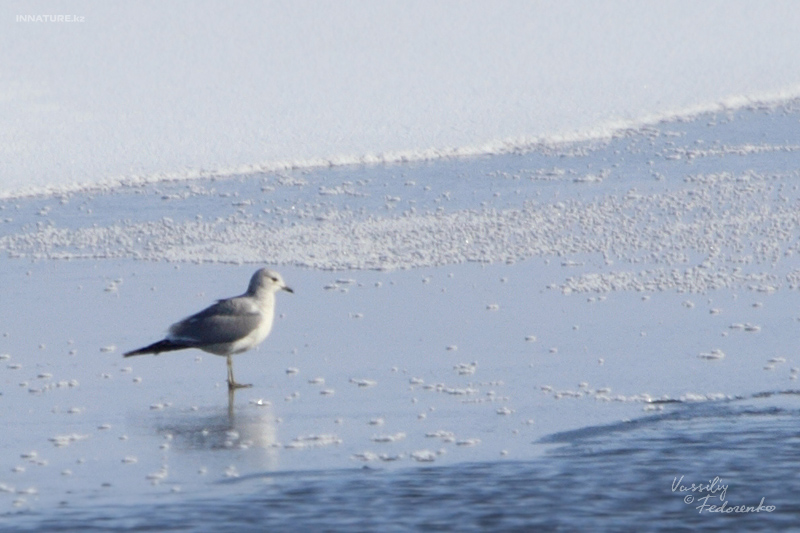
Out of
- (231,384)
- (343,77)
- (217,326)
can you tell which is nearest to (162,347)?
(217,326)

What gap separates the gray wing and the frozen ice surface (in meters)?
0.22

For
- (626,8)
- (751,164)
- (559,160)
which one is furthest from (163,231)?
(626,8)

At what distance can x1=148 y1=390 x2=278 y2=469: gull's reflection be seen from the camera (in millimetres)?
5216

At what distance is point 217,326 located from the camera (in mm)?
6398

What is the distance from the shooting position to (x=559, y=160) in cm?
1091

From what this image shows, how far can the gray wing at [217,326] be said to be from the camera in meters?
6.40

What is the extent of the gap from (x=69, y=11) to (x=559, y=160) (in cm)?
733

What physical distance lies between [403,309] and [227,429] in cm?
202

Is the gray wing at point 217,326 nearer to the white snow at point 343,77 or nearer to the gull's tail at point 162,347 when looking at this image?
the gull's tail at point 162,347

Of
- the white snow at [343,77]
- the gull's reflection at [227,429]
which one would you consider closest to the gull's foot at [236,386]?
the gull's reflection at [227,429]

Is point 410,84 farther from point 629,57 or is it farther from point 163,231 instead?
point 163,231

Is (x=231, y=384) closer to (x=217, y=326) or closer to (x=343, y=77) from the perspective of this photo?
(x=217, y=326)

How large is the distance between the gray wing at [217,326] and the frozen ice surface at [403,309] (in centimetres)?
22

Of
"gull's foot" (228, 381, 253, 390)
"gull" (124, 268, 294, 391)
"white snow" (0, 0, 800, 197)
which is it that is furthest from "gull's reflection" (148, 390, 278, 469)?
"white snow" (0, 0, 800, 197)
